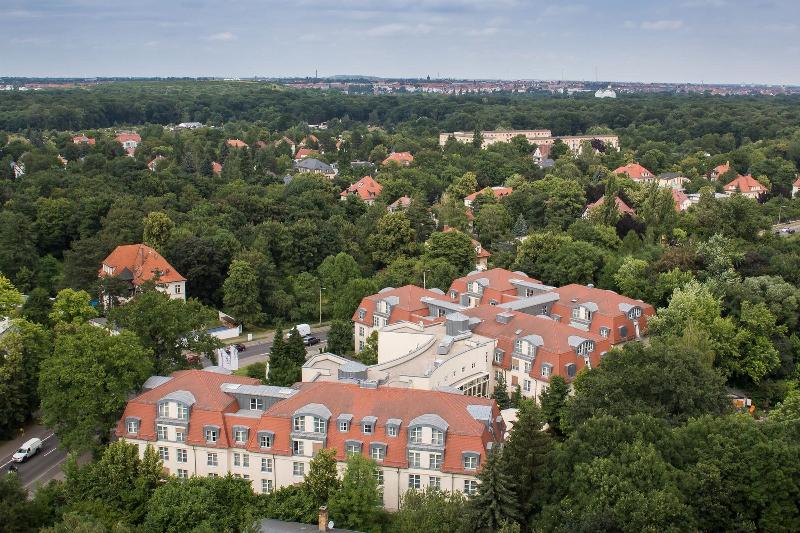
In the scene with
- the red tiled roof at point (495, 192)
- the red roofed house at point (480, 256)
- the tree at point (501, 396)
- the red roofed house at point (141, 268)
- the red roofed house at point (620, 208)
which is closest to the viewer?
the tree at point (501, 396)

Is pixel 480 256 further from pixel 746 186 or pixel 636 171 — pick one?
pixel 636 171

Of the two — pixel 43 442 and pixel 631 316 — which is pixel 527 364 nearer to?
pixel 631 316

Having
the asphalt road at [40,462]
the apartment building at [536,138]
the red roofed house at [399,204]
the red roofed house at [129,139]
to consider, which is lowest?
the asphalt road at [40,462]

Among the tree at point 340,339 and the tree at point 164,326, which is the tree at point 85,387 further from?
the tree at point 340,339

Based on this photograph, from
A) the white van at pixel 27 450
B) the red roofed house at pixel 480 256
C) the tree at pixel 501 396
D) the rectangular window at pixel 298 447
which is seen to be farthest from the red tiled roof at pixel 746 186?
the white van at pixel 27 450

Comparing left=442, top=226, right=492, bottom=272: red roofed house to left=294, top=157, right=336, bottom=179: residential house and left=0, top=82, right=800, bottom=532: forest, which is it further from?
left=294, top=157, right=336, bottom=179: residential house

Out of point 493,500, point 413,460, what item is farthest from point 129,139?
point 493,500

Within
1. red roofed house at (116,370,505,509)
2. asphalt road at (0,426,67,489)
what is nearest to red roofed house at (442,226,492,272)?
red roofed house at (116,370,505,509)
